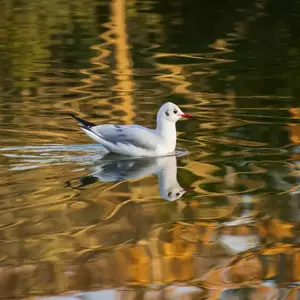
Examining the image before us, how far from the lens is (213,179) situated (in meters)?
8.67

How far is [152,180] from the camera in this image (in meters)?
8.71

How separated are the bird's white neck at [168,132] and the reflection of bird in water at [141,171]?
4.8 inches

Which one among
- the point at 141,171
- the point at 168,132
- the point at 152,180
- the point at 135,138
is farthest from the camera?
the point at 168,132

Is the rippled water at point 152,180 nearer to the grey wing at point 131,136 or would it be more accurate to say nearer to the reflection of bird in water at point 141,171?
the reflection of bird in water at point 141,171

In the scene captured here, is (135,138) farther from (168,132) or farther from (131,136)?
(168,132)

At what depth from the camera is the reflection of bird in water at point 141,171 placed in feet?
27.8

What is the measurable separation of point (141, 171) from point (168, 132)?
655 mm

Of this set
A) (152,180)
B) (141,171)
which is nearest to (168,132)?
(141,171)

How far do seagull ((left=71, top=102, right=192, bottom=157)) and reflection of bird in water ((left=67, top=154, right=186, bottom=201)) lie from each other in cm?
8

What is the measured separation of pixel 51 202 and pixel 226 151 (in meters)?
2.28

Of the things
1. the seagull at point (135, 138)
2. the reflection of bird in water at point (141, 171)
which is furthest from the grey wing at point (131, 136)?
the reflection of bird in water at point (141, 171)

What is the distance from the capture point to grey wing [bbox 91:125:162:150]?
9.36 metres

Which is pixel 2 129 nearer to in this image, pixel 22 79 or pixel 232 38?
pixel 22 79

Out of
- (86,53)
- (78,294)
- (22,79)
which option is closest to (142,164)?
(78,294)
